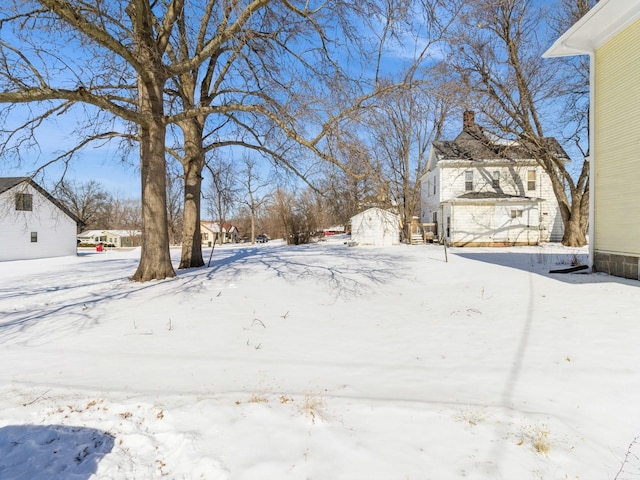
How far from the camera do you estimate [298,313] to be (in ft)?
22.1

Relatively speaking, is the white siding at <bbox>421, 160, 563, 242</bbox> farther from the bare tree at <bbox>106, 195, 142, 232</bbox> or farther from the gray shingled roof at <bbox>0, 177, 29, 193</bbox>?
the bare tree at <bbox>106, 195, 142, 232</bbox>

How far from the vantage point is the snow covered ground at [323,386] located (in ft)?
8.07

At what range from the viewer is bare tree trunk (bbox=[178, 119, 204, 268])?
1230 cm

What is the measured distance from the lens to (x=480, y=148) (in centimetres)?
2372

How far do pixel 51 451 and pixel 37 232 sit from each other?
31.4 m

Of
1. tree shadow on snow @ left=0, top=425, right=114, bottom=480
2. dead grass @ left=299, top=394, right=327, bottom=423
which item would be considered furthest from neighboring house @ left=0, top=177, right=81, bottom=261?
dead grass @ left=299, top=394, right=327, bottom=423

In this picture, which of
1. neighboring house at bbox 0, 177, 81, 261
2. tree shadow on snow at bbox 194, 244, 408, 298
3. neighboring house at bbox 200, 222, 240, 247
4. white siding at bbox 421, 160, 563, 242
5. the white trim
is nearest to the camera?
the white trim

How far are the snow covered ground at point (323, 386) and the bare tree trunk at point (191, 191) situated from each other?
4.71 metres

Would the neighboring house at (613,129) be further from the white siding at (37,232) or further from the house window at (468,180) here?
the white siding at (37,232)

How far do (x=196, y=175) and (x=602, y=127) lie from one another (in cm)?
1160

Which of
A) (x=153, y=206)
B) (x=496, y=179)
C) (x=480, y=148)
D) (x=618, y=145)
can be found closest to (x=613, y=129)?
(x=618, y=145)

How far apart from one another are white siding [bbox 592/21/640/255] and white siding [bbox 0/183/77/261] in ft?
93.2

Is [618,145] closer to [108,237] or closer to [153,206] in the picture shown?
[153,206]

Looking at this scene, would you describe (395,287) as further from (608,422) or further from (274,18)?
(274,18)
